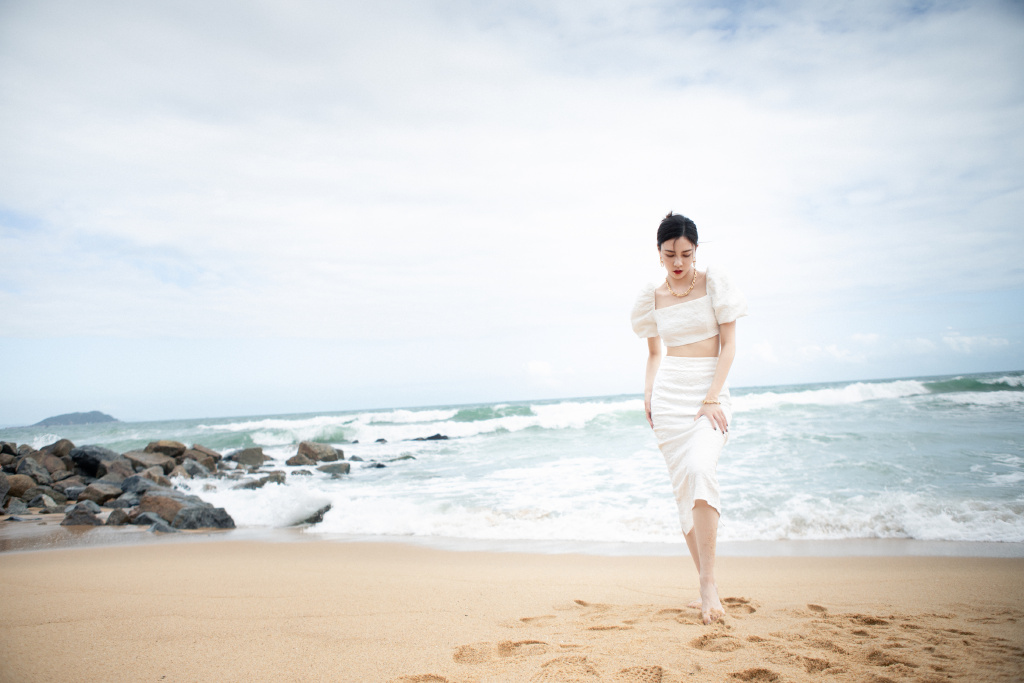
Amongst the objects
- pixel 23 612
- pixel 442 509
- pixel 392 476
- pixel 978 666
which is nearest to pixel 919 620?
pixel 978 666

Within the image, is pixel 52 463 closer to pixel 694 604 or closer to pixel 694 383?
pixel 694 604

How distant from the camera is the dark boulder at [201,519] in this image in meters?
A: 7.95

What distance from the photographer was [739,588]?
4082 millimetres

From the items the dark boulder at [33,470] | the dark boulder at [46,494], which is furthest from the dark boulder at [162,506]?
the dark boulder at [33,470]

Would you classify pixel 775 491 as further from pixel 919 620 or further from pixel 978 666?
pixel 978 666

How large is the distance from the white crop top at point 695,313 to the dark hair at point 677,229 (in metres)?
0.25

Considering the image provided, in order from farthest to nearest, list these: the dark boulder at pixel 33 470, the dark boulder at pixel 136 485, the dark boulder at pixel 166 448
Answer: the dark boulder at pixel 166 448 → the dark boulder at pixel 33 470 → the dark boulder at pixel 136 485

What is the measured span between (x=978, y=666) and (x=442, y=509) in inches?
263

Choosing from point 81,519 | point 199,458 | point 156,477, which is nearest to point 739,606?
point 81,519

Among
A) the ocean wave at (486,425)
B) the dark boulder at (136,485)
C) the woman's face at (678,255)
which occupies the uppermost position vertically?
the woman's face at (678,255)

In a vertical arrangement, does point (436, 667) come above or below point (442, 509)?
above

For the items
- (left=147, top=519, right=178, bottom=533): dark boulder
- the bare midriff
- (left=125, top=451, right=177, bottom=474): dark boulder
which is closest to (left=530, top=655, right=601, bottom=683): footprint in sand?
the bare midriff

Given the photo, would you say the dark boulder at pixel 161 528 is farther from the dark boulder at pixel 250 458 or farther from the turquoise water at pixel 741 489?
the dark boulder at pixel 250 458

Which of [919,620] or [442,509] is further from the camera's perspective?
[442,509]
